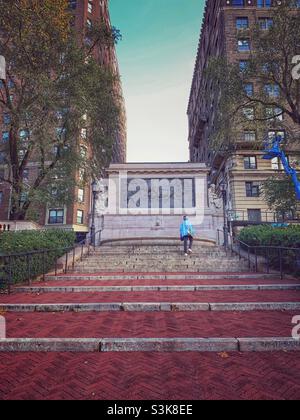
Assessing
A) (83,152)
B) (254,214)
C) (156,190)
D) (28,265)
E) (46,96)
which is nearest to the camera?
(28,265)

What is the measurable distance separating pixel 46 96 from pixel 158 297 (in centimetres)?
1055

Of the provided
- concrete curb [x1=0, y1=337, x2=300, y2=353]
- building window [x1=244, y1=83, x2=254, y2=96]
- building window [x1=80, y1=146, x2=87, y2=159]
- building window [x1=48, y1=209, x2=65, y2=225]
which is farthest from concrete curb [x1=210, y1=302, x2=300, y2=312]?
building window [x1=48, y1=209, x2=65, y2=225]

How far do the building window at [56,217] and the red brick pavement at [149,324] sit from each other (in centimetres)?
3097

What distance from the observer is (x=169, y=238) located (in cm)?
1912

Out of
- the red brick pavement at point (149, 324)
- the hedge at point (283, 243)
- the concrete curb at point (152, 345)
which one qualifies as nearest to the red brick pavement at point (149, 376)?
the concrete curb at point (152, 345)

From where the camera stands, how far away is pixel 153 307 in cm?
570

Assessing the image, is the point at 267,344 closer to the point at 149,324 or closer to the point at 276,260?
the point at 149,324

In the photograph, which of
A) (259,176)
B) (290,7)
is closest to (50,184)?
(290,7)

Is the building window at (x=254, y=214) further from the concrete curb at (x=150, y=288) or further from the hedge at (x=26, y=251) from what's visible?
the hedge at (x=26, y=251)

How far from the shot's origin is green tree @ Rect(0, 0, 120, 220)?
39.7ft

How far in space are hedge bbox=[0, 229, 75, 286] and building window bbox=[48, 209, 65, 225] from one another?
25440mm

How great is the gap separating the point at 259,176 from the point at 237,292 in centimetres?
2625

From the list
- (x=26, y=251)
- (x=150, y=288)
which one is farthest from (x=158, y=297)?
(x=26, y=251)
